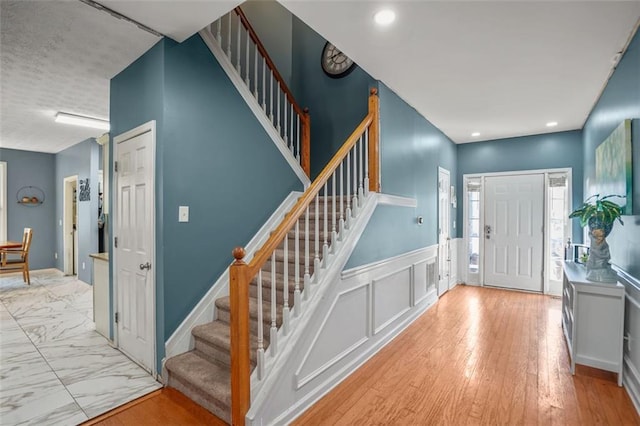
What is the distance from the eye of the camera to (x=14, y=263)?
5570 millimetres

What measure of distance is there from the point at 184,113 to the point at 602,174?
413 centimetres

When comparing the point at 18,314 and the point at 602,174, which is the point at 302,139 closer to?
the point at 602,174

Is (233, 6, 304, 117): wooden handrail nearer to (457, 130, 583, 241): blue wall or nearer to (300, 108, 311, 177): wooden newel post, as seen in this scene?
(300, 108, 311, 177): wooden newel post

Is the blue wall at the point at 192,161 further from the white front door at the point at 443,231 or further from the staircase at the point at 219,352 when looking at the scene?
the white front door at the point at 443,231

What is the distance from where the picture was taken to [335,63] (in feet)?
13.1

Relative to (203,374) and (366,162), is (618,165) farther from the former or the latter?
(203,374)

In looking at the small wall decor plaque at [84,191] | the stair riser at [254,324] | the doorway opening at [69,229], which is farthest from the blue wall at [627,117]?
the doorway opening at [69,229]

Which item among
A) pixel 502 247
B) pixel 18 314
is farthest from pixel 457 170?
pixel 18 314

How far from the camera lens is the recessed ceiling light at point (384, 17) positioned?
2.10 m

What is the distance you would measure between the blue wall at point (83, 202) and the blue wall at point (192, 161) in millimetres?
3197

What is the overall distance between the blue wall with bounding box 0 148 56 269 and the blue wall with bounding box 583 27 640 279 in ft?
31.2

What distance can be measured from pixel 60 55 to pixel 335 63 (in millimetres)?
2836

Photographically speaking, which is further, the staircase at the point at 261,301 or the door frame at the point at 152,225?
the door frame at the point at 152,225

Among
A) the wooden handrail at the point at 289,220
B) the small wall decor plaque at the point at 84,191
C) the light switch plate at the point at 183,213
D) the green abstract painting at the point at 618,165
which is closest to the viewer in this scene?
the wooden handrail at the point at 289,220
